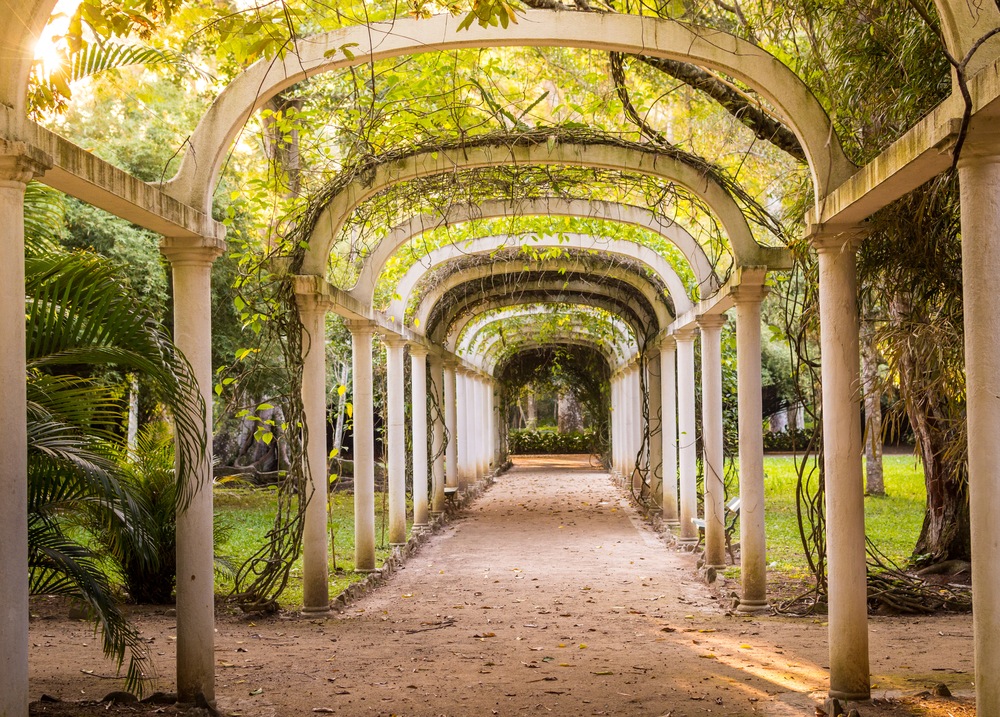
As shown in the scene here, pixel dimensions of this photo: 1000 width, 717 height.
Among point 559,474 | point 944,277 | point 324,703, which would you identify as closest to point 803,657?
point 944,277

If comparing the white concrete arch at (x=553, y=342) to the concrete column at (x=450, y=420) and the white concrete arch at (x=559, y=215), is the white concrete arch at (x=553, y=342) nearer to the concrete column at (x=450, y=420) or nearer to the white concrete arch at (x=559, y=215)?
the concrete column at (x=450, y=420)

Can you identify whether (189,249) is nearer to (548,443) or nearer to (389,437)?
(389,437)

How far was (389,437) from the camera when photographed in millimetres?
11117

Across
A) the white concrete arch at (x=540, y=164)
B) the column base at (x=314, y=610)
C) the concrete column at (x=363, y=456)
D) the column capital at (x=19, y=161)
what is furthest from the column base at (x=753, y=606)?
the column capital at (x=19, y=161)

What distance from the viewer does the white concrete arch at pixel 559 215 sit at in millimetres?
9469

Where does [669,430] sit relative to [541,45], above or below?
below

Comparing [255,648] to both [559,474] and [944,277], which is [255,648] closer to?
[944,277]

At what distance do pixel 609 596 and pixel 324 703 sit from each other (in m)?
4.34

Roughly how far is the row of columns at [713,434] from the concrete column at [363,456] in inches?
138

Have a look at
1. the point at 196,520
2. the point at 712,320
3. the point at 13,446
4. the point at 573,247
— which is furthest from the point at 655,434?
the point at 13,446

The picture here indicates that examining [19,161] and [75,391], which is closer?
[19,161]

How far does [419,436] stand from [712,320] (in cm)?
496

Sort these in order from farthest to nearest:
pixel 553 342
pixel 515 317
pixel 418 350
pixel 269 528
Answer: pixel 553 342, pixel 515 317, pixel 269 528, pixel 418 350

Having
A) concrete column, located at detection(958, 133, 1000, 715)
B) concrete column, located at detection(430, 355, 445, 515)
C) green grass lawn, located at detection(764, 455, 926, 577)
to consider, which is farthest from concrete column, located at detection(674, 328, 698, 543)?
concrete column, located at detection(958, 133, 1000, 715)
